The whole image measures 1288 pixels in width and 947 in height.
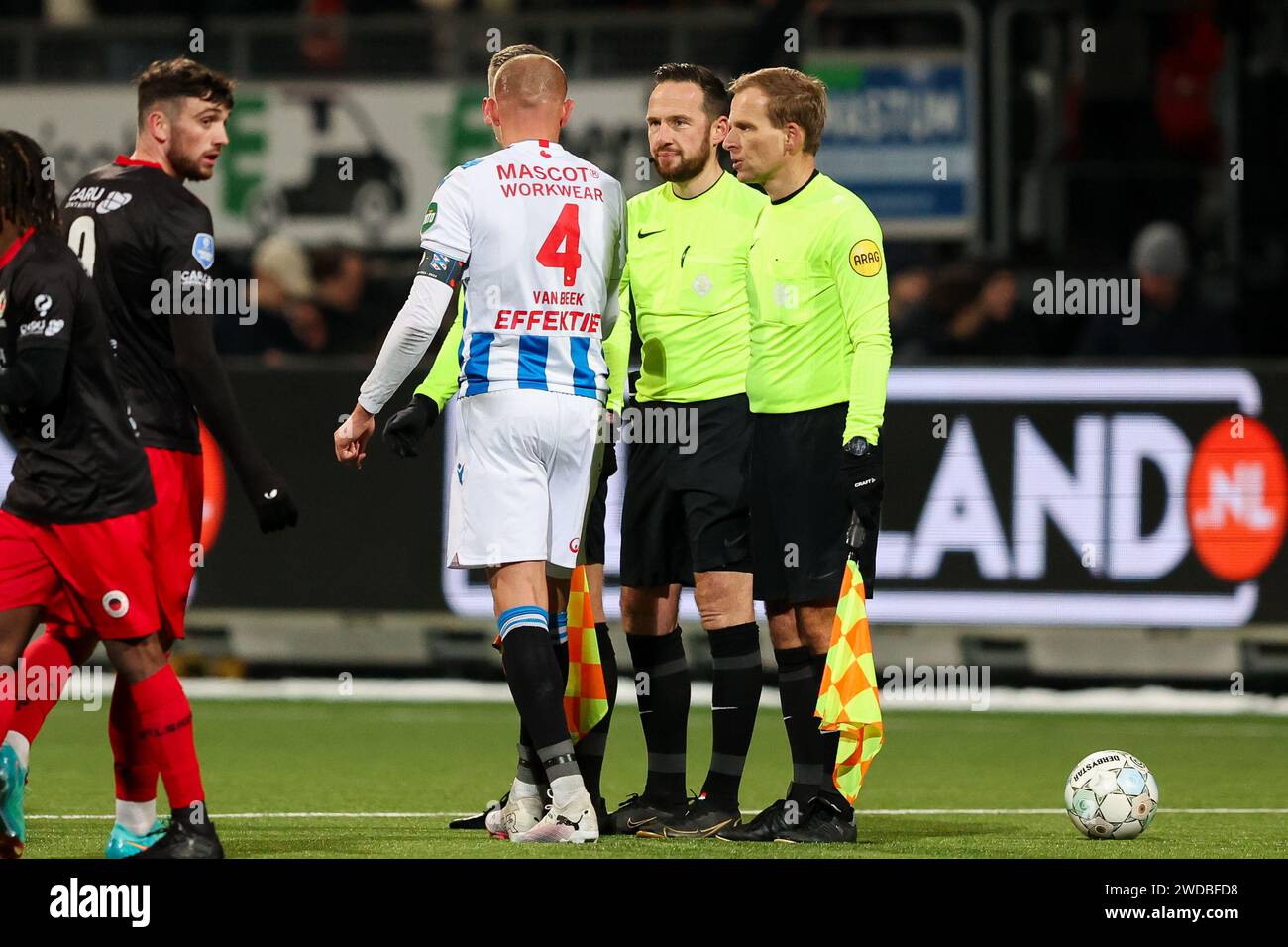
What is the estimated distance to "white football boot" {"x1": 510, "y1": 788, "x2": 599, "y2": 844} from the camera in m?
7.36

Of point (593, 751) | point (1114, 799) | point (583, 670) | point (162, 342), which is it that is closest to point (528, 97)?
point (162, 342)

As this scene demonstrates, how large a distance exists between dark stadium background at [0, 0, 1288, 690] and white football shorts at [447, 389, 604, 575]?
5.30 meters

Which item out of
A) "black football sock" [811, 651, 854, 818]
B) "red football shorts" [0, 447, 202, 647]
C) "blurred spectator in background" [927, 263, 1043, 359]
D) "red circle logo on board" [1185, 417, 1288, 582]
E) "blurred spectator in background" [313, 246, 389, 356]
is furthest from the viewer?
"blurred spectator in background" [313, 246, 389, 356]

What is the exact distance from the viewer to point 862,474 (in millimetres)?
7645

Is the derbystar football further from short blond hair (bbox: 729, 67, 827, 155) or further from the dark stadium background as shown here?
the dark stadium background

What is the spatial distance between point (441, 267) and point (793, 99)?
4.57 ft

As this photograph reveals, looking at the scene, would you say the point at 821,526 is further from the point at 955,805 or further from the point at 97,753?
the point at 97,753

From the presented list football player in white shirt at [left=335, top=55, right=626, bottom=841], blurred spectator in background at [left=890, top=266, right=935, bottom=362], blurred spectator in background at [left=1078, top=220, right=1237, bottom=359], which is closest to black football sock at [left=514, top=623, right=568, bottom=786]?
football player in white shirt at [left=335, top=55, right=626, bottom=841]

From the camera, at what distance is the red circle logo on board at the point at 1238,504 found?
41.1 ft

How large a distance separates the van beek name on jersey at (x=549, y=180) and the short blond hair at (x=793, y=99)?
694 mm

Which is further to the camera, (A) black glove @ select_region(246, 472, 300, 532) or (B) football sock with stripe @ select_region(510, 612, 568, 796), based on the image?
(B) football sock with stripe @ select_region(510, 612, 568, 796)

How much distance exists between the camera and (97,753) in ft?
35.4

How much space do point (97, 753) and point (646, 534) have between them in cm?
373

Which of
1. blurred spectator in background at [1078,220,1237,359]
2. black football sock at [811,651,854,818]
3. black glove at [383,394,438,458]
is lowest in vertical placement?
black football sock at [811,651,854,818]
